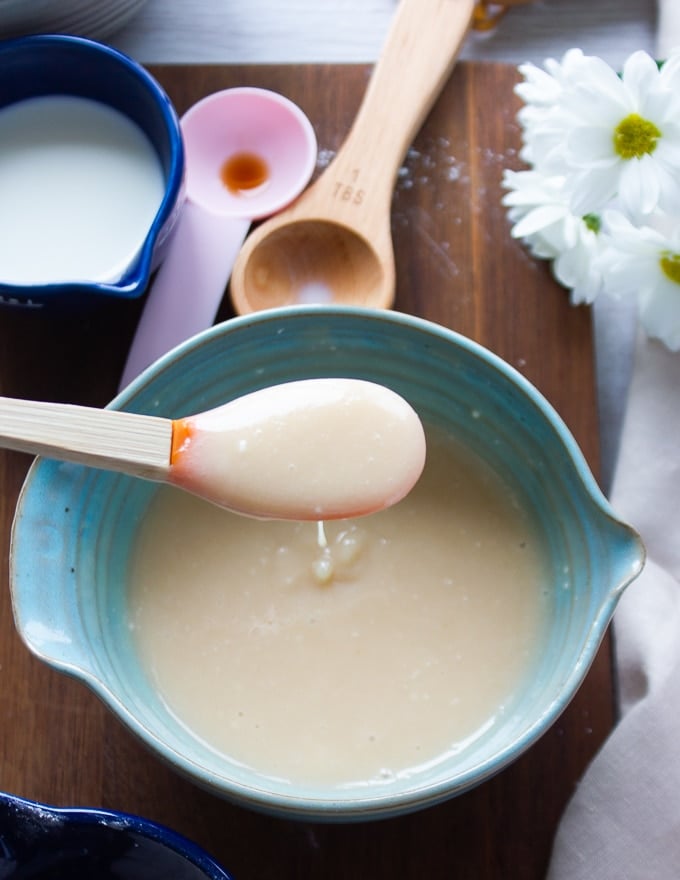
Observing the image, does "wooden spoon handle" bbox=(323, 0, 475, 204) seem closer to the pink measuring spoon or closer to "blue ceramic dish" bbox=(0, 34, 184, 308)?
the pink measuring spoon

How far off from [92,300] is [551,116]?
0.49 meters

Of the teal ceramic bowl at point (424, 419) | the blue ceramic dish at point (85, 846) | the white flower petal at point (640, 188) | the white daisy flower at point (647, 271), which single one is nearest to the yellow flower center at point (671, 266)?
the white daisy flower at point (647, 271)

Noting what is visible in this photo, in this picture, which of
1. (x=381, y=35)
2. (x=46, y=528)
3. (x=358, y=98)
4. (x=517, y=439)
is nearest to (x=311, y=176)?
(x=358, y=98)

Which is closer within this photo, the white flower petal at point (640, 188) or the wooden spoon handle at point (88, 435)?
the wooden spoon handle at point (88, 435)

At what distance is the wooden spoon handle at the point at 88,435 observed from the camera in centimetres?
89

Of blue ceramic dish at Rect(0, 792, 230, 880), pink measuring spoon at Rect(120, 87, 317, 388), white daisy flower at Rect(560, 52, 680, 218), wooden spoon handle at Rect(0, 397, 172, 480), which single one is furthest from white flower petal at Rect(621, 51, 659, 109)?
blue ceramic dish at Rect(0, 792, 230, 880)

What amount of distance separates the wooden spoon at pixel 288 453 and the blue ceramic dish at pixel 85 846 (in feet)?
0.96

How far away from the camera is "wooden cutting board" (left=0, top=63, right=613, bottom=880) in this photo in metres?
1.07

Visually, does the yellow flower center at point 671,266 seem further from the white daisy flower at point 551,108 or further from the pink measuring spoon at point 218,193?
the pink measuring spoon at point 218,193

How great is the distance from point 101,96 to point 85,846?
78 cm

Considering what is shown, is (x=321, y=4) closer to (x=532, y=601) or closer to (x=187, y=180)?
(x=187, y=180)

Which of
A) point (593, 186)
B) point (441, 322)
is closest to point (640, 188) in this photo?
point (593, 186)

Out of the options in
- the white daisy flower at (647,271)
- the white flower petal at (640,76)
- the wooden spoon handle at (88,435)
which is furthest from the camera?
the white daisy flower at (647,271)

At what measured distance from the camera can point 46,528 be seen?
3.24 feet
